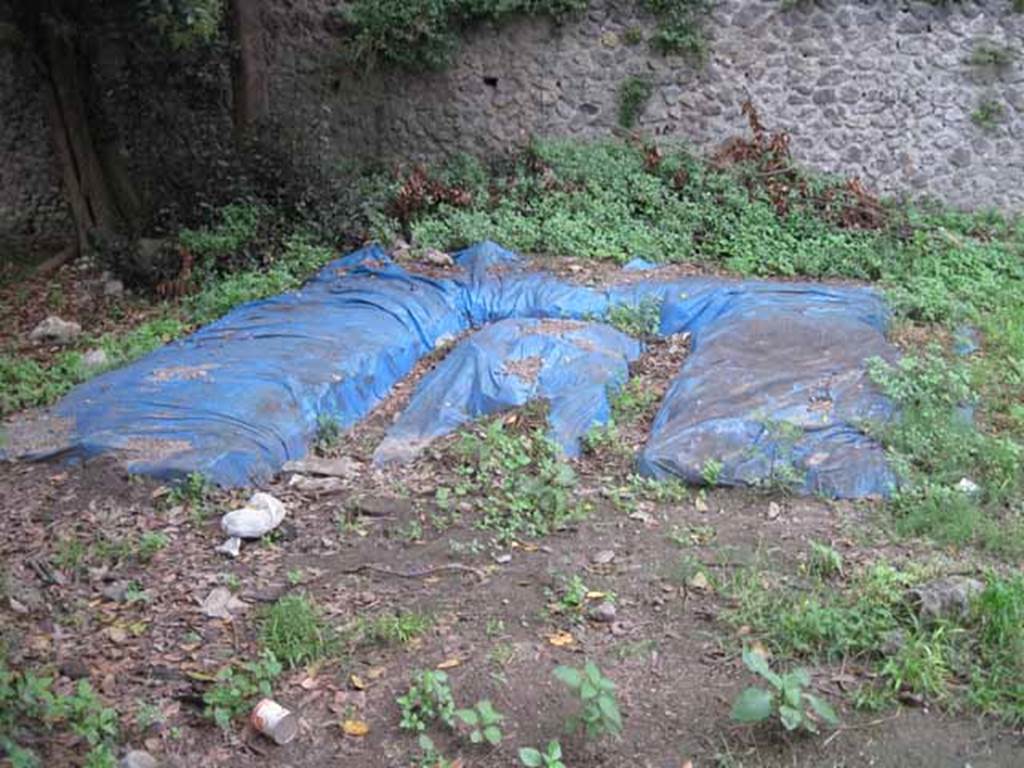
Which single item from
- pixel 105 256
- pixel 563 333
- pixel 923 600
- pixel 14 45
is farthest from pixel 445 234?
pixel 923 600

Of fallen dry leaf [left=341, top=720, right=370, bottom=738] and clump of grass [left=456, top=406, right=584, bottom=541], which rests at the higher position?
fallen dry leaf [left=341, top=720, right=370, bottom=738]

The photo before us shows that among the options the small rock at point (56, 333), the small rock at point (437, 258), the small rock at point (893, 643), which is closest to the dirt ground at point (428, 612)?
the small rock at point (893, 643)

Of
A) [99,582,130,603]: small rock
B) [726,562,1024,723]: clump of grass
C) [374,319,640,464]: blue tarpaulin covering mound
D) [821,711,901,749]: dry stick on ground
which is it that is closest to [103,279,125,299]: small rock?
[374,319,640,464]: blue tarpaulin covering mound

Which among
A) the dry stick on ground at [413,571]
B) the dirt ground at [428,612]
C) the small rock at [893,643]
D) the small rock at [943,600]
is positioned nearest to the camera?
the dirt ground at [428,612]

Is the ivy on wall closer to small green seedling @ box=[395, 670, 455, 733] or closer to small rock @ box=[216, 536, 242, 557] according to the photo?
small rock @ box=[216, 536, 242, 557]

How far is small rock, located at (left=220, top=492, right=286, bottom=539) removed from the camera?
13.7 feet

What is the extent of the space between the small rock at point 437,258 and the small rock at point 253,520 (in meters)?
3.56

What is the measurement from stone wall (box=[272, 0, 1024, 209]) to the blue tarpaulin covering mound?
4138 mm

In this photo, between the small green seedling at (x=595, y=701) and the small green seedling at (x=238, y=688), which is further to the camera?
the small green seedling at (x=238, y=688)

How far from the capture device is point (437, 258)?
25.1 feet

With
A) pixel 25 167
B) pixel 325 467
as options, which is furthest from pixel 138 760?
pixel 25 167

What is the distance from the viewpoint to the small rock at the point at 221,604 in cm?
366

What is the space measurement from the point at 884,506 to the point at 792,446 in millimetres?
497

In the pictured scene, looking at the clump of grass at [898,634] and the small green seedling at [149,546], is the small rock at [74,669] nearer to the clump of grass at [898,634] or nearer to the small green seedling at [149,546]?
the small green seedling at [149,546]
